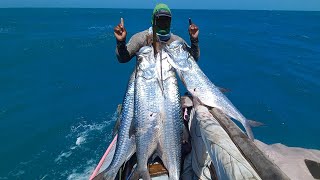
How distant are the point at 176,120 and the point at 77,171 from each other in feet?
24.5

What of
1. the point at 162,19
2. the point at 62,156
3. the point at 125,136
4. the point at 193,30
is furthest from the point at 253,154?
the point at 62,156

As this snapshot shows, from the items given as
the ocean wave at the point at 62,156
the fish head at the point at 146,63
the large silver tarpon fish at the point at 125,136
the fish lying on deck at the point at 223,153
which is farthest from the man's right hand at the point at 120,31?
the ocean wave at the point at 62,156

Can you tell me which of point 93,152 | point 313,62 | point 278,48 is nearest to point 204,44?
point 278,48

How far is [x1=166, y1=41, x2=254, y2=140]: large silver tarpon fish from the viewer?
4918mm

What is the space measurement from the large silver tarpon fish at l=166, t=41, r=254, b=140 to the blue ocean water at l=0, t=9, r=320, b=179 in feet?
22.8

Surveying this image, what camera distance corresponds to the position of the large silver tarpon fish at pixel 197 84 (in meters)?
4.92

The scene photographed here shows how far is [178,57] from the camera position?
489cm

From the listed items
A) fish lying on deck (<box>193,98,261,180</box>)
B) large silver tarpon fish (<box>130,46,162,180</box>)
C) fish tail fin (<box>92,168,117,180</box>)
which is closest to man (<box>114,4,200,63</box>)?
large silver tarpon fish (<box>130,46,162,180</box>)

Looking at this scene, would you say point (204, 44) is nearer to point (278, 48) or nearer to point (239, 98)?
point (278, 48)

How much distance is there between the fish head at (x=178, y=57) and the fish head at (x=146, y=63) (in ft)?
1.15

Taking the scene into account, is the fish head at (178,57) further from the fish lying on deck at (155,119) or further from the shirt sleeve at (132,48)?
the shirt sleeve at (132,48)

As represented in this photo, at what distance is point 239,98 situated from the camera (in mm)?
18062

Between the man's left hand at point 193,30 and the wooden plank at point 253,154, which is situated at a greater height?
the man's left hand at point 193,30

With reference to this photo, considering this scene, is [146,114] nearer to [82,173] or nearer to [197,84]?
[197,84]
